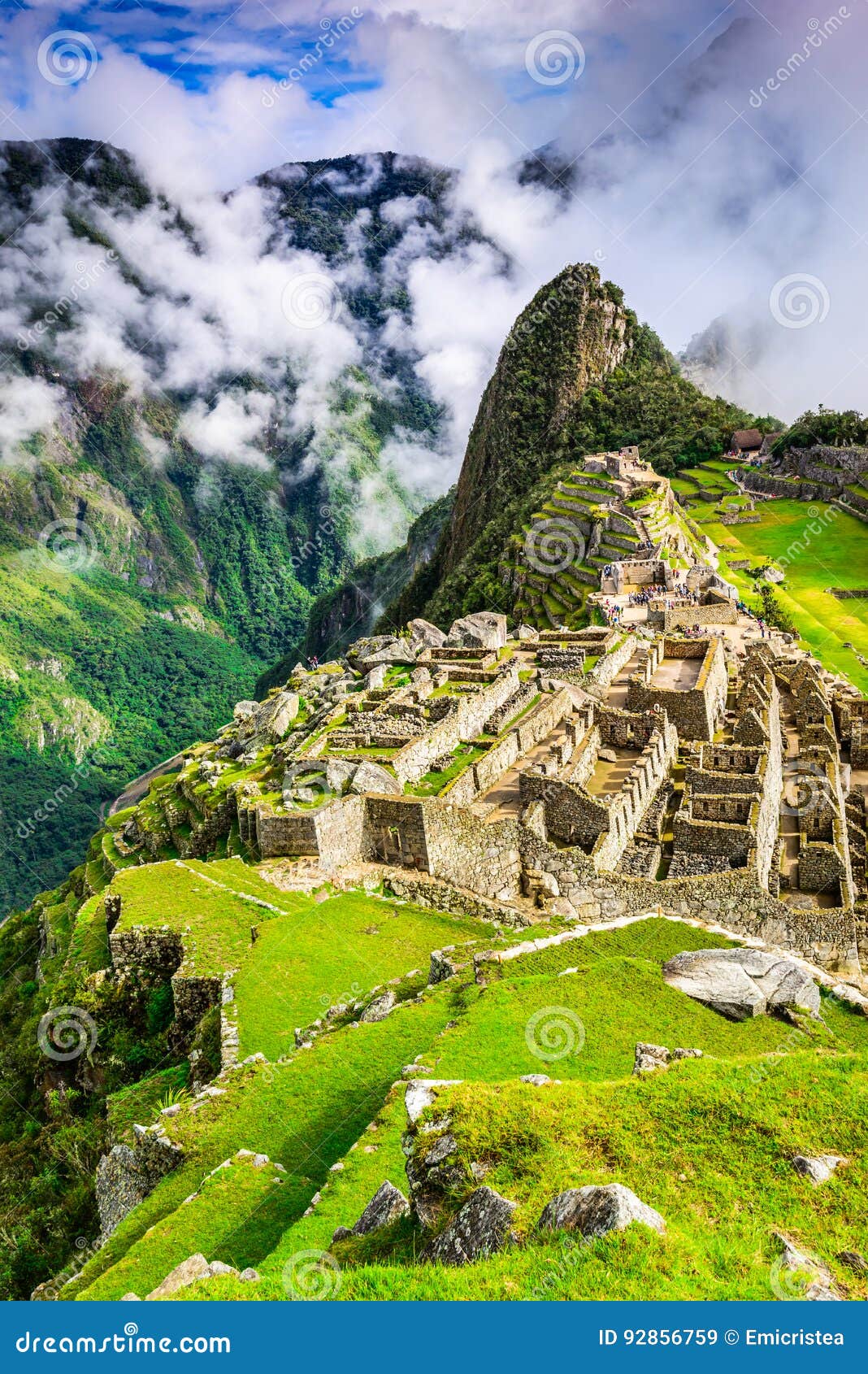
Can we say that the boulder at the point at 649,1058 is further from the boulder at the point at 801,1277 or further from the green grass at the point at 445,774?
the green grass at the point at 445,774

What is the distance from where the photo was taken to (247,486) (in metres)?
191

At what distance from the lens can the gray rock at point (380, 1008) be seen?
9625 millimetres

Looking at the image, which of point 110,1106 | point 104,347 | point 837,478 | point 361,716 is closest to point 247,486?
point 104,347

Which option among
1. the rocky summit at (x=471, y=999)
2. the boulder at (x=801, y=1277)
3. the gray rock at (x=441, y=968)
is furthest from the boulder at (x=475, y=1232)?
the gray rock at (x=441, y=968)

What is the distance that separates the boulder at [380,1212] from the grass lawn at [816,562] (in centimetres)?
3926

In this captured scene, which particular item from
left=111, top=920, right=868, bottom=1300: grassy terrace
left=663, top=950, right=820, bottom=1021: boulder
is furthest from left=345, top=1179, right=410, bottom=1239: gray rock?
left=663, top=950, right=820, bottom=1021: boulder

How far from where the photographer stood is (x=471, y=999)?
9.44 meters

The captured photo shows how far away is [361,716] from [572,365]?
114 m

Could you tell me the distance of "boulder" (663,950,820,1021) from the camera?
892 centimetres

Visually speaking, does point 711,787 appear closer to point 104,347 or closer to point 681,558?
point 681,558

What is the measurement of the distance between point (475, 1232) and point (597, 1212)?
738 millimetres

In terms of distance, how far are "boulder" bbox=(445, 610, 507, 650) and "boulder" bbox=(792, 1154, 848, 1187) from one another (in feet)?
79.2

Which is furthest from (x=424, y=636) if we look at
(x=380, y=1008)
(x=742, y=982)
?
(x=742, y=982)

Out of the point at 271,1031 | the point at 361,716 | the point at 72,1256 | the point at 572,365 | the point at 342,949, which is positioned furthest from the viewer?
the point at 572,365
